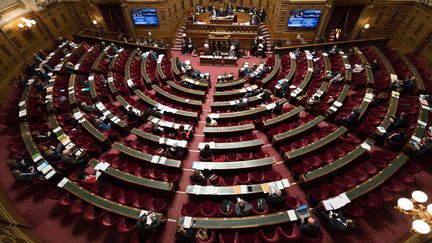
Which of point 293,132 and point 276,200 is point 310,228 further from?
point 293,132

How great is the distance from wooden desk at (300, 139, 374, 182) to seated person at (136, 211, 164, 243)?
18.3 feet

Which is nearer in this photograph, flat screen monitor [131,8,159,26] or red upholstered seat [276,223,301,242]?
red upholstered seat [276,223,301,242]

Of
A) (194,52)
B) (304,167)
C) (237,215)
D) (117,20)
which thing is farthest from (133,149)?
(117,20)

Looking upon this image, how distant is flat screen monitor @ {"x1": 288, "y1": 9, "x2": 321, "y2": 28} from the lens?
16.6m

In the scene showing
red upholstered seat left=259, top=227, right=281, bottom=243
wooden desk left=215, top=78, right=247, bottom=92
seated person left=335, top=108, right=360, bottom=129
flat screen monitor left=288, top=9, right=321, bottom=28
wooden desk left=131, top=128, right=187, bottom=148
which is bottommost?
red upholstered seat left=259, top=227, right=281, bottom=243

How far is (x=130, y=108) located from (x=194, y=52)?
1037 centimetres

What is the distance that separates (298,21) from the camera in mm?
17156

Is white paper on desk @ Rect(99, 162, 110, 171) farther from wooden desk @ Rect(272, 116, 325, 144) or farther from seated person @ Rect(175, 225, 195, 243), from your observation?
wooden desk @ Rect(272, 116, 325, 144)

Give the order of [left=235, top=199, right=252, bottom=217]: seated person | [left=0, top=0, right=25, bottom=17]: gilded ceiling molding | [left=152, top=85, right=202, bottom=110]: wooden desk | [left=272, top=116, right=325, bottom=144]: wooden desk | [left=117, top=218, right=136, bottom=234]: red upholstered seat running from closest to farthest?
[left=117, top=218, right=136, bottom=234]: red upholstered seat → [left=235, top=199, right=252, bottom=217]: seated person → [left=272, top=116, right=325, bottom=144]: wooden desk → [left=152, top=85, right=202, bottom=110]: wooden desk → [left=0, top=0, right=25, bottom=17]: gilded ceiling molding

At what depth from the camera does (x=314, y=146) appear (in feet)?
28.4

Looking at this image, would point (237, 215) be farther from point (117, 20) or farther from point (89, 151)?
point (117, 20)

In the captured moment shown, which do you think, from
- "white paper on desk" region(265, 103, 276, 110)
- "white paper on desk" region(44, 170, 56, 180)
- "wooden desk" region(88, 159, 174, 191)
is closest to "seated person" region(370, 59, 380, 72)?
"white paper on desk" region(265, 103, 276, 110)

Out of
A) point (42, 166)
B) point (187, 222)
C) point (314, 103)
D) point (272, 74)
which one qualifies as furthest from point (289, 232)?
point (272, 74)

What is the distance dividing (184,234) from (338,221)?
16.3 feet
